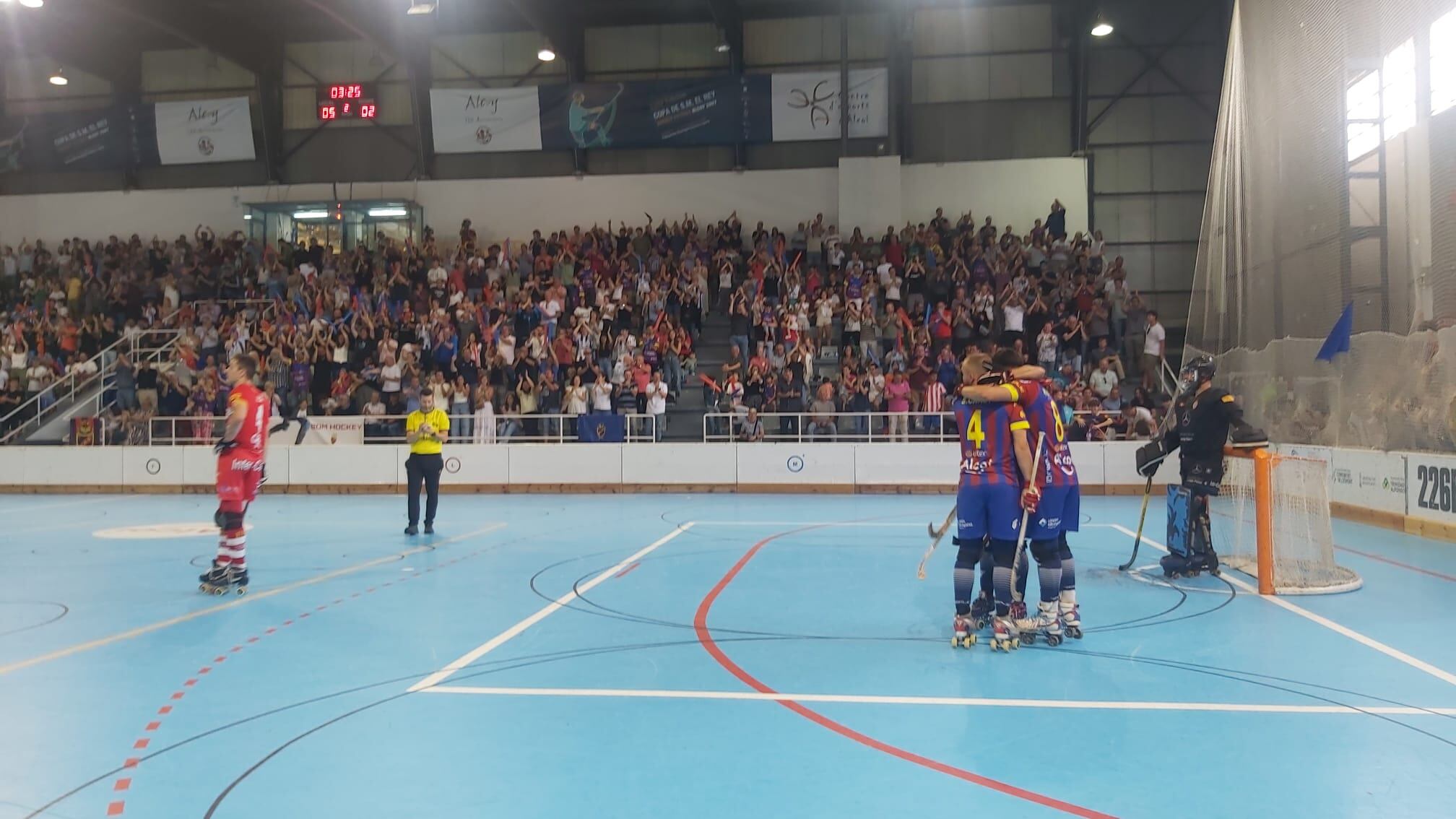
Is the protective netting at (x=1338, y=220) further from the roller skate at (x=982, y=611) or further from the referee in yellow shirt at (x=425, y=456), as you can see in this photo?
the referee in yellow shirt at (x=425, y=456)

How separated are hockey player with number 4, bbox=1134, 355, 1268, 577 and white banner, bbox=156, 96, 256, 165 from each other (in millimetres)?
28336

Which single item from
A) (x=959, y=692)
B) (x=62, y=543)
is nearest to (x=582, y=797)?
(x=959, y=692)

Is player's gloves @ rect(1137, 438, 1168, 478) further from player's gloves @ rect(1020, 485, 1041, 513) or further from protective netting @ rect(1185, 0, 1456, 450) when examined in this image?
protective netting @ rect(1185, 0, 1456, 450)

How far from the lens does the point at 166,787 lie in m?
4.16

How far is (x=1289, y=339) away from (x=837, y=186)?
1677 centimetres

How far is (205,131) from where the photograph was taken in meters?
29.1

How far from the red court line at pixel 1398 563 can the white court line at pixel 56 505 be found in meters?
20.6

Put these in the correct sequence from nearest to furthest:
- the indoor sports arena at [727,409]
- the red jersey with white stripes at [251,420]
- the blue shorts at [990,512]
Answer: the indoor sports arena at [727,409] → the blue shorts at [990,512] → the red jersey with white stripes at [251,420]

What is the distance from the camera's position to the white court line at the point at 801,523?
14180 millimetres

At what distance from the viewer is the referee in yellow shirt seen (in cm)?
1290

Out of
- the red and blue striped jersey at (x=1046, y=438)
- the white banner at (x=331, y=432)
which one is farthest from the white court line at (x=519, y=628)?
the white banner at (x=331, y=432)

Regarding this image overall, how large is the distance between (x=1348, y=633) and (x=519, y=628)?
6.23 meters

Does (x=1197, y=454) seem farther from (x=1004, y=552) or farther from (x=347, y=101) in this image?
(x=347, y=101)

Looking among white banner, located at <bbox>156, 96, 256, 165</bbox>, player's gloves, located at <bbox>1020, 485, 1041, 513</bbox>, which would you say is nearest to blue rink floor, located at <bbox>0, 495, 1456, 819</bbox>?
player's gloves, located at <bbox>1020, 485, 1041, 513</bbox>
